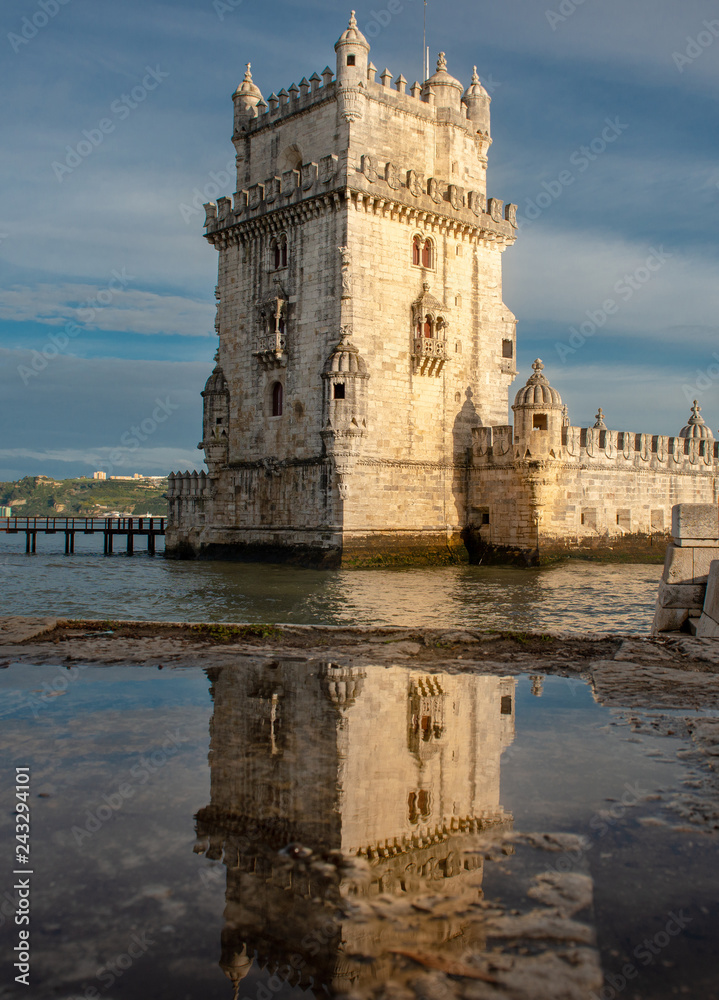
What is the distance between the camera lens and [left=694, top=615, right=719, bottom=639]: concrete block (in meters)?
9.65

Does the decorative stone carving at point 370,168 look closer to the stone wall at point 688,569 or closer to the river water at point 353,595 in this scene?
the river water at point 353,595

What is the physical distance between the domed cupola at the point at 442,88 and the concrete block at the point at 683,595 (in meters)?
26.5

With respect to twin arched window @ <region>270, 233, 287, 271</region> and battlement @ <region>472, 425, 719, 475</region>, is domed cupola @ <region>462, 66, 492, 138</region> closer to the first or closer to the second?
twin arched window @ <region>270, 233, 287, 271</region>

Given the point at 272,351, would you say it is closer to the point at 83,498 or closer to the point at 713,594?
the point at 713,594

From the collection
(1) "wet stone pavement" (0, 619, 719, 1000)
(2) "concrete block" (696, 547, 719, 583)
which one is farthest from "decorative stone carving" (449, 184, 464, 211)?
(1) "wet stone pavement" (0, 619, 719, 1000)

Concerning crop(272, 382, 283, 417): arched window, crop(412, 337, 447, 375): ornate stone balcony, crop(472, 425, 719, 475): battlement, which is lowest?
crop(472, 425, 719, 475): battlement

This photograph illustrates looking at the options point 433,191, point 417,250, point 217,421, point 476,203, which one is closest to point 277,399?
point 217,421

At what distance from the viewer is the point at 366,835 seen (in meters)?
4.28

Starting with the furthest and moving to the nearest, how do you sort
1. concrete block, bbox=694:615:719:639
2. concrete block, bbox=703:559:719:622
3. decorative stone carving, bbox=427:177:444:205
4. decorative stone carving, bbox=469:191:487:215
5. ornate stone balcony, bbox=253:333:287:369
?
decorative stone carving, bbox=469:191:487:215 → decorative stone carving, bbox=427:177:444:205 → ornate stone balcony, bbox=253:333:287:369 → concrete block, bbox=703:559:719:622 → concrete block, bbox=694:615:719:639

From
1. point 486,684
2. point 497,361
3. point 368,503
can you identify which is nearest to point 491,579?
point 368,503

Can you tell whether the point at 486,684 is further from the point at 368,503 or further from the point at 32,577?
the point at 32,577

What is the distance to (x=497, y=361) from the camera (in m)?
33.5

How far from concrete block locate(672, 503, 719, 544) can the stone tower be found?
17126mm

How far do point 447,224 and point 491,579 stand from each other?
14.1 m
